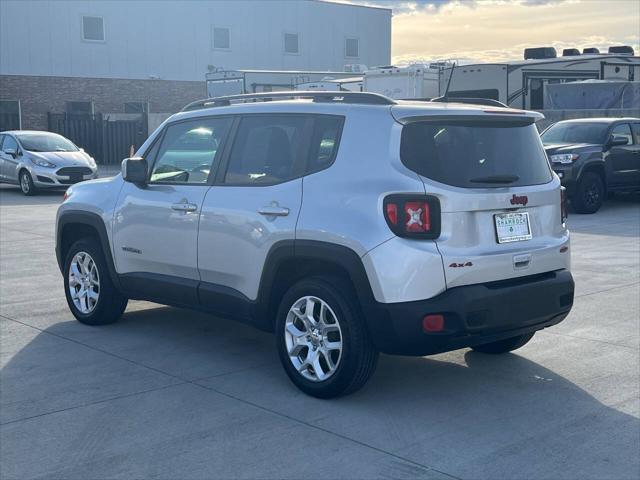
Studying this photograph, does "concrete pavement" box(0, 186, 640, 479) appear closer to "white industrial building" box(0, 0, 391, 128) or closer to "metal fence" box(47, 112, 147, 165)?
"metal fence" box(47, 112, 147, 165)

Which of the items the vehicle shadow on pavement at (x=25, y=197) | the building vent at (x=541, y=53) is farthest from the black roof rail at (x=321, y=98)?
the building vent at (x=541, y=53)

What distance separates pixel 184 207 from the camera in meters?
6.73

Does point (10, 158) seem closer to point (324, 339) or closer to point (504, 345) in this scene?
point (504, 345)

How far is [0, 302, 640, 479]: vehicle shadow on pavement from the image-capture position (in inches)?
187

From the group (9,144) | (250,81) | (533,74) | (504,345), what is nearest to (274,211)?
(504,345)

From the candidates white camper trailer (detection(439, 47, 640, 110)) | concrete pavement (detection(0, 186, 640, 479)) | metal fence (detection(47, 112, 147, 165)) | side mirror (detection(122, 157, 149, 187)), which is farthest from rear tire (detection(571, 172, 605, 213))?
metal fence (detection(47, 112, 147, 165))

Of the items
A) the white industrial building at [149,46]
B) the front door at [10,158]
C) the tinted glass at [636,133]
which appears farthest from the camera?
the white industrial building at [149,46]

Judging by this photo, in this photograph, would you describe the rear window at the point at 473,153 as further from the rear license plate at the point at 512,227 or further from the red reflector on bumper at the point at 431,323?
the red reflector on bumper at the point at 431,323

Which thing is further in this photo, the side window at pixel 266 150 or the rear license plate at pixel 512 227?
the side window at pixel 266 150

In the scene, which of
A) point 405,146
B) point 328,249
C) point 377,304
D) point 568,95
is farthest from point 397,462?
point 568,95

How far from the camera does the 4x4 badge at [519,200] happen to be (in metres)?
5.73

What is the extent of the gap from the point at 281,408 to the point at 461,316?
1255mm

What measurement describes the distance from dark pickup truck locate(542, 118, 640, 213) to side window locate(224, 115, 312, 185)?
11644mm

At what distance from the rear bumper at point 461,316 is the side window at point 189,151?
2001mm
